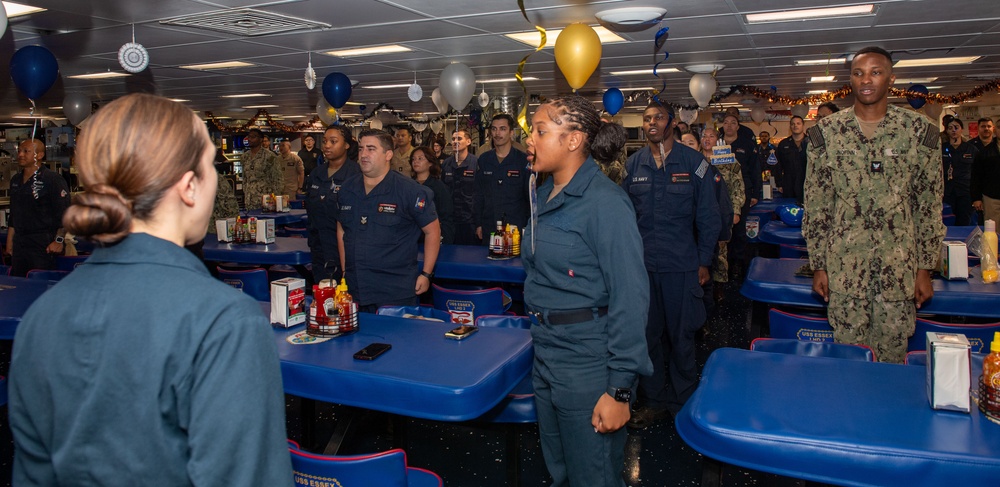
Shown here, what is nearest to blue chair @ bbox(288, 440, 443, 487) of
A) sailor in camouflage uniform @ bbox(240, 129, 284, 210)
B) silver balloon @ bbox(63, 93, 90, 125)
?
sailor in camouflage uniform @ bbox(240, 129, 284, 210)

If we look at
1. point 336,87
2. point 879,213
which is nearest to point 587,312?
point 879,213

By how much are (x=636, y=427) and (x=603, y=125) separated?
1.90 m

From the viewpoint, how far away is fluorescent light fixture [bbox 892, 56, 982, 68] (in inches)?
330

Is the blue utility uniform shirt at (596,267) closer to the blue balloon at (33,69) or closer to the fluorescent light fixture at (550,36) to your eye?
the fluorescent light fixture at (550,36)

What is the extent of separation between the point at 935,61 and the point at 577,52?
20.9ft

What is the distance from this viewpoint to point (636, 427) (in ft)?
12.2

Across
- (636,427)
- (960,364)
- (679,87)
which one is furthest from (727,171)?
(679,87)

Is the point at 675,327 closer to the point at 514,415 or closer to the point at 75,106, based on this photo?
the point at 514,415

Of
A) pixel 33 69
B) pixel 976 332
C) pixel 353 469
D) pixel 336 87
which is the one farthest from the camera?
pixel 336 87

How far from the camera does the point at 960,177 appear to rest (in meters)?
9.27

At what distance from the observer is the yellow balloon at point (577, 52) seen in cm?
469

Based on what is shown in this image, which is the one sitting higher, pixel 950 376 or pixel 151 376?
pixel 151 376

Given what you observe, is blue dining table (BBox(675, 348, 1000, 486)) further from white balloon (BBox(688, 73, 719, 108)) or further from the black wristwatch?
white balloon (BBox(688, 73, 719, 108))

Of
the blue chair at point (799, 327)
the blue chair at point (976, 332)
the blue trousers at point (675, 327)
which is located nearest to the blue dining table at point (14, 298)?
the blue trousers at point (675, 327)
